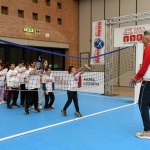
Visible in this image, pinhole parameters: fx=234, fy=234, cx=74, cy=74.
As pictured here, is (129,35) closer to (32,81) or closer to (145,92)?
(32,81)

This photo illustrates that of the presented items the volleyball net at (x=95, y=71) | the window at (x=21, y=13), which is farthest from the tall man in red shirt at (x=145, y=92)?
the window at (x=21, y=13)

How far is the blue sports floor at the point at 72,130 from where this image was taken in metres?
4.20

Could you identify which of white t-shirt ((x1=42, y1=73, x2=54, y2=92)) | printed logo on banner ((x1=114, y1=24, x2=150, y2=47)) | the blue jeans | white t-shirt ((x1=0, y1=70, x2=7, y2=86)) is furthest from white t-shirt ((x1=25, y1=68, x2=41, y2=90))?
printed logo on banner ((x1=114, y1=24, x2=150, y2=47))

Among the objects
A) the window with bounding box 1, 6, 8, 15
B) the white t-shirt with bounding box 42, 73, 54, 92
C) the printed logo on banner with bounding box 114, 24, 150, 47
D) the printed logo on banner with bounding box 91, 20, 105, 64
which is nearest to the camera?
the white t-shirt with bounding box 42, 73, 54, 92

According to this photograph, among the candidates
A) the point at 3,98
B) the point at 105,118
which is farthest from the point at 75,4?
the point at 105,118

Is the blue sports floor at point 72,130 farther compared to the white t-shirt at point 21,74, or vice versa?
the white t-shirt at point 21,74

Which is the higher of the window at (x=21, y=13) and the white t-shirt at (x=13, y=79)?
the window at (x=21, y=13)

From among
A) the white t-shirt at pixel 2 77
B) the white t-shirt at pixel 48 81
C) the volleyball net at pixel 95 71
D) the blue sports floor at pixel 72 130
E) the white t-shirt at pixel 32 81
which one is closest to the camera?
the blue sports floor at pixel 72 130

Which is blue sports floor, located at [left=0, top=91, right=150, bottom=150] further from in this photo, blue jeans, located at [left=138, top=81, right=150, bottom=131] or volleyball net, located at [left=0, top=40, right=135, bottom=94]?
volleyball net, located at [left=0, top=40, right=135, bottom=94]

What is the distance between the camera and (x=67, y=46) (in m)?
17.1

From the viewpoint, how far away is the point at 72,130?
16.8 feet

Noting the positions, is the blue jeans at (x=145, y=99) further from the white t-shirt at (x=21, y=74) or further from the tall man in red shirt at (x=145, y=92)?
the white t-shirt at (x=21, y=74)

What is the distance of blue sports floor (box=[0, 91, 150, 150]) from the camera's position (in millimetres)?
4203

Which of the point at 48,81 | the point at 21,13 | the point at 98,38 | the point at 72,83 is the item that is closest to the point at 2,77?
the point at 48,81
